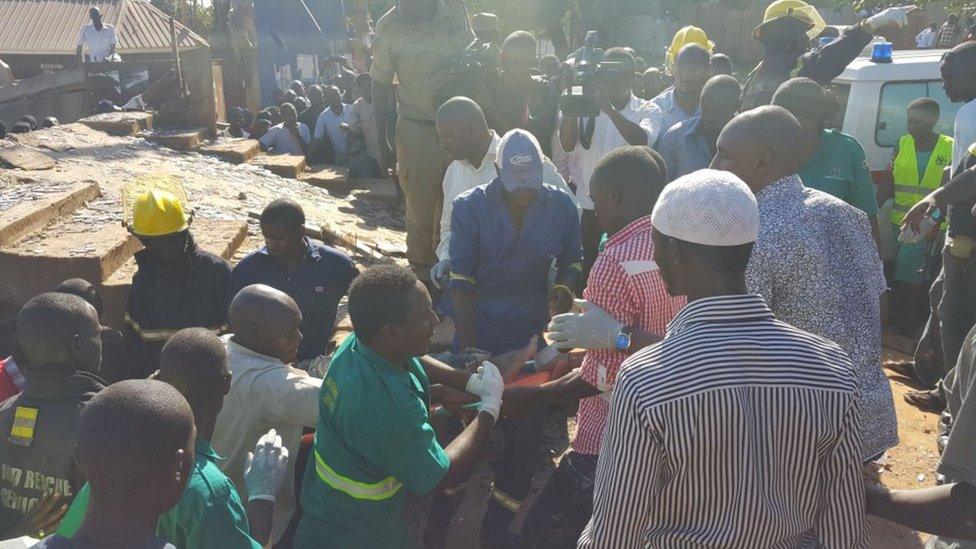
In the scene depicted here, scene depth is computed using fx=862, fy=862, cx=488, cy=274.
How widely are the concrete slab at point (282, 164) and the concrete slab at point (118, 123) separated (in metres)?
1.27

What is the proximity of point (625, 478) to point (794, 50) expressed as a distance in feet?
16.7

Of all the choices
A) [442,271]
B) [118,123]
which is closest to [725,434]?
[442,271]

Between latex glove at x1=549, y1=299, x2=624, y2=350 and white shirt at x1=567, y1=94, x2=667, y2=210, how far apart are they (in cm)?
284

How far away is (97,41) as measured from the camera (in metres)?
14.4

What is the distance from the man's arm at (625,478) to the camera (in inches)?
66.1

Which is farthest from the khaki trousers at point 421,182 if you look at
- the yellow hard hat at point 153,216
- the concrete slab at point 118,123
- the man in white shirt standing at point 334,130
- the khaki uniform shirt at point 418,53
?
the man in white shirt standing at point 334,130

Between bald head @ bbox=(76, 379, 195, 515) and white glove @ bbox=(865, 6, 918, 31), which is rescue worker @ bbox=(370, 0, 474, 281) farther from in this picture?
bald head @ bbox=(76, 379, 195, 515)

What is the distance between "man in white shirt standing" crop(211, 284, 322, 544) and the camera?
2795 mm

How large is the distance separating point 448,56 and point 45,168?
3.33 metres

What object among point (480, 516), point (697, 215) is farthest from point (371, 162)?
point (697, 215)

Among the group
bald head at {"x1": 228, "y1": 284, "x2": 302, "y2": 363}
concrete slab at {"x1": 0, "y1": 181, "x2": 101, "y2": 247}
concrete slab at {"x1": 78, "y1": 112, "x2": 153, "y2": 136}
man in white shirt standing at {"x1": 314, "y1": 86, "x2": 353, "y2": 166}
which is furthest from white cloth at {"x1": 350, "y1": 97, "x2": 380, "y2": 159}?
bald head at {"x1": 228, "y1": 284, "x2": 302, "y2": 363}

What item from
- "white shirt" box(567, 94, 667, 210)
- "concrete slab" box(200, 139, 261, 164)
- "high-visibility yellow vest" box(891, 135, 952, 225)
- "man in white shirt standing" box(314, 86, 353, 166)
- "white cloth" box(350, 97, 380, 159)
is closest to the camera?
"white shirt" box(567, 94, 667, 210)

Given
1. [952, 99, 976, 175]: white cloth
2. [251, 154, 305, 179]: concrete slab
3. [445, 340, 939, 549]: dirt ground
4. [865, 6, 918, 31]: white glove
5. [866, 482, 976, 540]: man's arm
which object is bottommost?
[445, 340, 939, 549]: dirt ground

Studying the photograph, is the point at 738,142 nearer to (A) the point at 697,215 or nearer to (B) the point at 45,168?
(A) the point at 697,215
